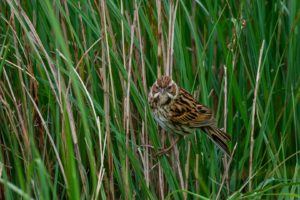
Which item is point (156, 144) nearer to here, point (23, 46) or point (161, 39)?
point (161, 39)

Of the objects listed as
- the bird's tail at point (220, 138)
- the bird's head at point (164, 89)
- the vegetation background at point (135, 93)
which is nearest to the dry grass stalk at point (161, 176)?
A: the vegetation background at point (135, 93)

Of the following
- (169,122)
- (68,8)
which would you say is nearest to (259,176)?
(169,122)

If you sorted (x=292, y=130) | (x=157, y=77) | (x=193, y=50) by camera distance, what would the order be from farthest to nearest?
(x=193, y=50) → (x=292, y=130) → (x=157, y=77)

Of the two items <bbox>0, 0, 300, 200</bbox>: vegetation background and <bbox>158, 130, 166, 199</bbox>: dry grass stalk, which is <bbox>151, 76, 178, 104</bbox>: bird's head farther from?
<bbox>158, 130, 166, 199</bbox>: dry grass stalk

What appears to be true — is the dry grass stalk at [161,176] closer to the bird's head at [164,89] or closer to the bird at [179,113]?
the bird at [179,113]

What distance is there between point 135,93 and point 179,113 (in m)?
0.74

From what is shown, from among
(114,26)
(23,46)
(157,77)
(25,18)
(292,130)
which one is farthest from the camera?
(292,130)

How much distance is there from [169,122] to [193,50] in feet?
3.25

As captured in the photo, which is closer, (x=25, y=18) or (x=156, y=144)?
(x=25, y=18)

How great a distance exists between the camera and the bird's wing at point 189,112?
3109 mm

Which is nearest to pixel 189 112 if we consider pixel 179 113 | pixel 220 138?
pixel 179 113

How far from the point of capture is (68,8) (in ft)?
9.82

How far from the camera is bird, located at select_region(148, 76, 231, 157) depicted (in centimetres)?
300

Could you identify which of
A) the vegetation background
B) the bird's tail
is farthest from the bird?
the vegetation background
